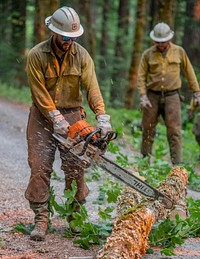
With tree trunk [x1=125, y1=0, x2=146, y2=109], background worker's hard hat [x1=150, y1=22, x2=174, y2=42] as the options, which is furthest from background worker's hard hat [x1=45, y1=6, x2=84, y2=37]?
tree trunk [x1=125, y1=0, x2=146, y2=109]

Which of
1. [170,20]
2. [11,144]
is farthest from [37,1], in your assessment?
[11,144]

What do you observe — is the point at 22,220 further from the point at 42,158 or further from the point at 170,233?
the point at 170,233

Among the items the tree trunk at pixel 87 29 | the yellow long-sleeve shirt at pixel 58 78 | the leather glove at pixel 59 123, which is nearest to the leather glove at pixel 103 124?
the yellow long-sleeve shirt at pixel 58 78

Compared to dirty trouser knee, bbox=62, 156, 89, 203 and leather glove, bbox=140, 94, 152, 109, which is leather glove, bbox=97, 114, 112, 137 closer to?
dirty trouser knee, bbox=62, 156, 89, 203

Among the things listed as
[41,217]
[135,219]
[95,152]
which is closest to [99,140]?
[95,152]

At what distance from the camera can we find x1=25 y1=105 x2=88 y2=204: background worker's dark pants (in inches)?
251

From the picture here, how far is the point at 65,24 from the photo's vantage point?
620 centimetres

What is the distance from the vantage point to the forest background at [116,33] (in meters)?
20.4

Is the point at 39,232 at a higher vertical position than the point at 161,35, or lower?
lower

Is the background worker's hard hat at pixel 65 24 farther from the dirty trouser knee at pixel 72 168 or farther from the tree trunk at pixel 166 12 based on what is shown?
the tree trunk at pixel 166 12

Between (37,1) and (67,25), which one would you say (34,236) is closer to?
(67,25)

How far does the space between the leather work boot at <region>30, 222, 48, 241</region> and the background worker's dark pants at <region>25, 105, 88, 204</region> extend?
0.79 ft

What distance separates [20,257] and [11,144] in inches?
300

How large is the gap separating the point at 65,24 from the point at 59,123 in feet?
3.33
